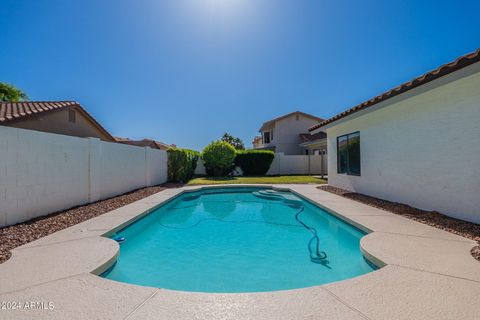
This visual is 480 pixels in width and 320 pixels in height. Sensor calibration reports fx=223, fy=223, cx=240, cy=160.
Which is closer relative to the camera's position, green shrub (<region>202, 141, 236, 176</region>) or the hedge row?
the hedge row

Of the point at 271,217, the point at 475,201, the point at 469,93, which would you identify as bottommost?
the point at 271,217

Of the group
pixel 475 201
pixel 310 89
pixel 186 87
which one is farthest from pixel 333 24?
pixel 186 87

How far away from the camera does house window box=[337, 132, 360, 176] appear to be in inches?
402

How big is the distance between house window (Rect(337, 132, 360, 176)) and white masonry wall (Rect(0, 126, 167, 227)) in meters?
10.9

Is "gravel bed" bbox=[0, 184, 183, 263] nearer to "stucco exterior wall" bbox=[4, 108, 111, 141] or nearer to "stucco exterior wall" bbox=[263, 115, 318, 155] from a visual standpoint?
"stucco exterior wall" bbox=[4, 108, 111, 141]

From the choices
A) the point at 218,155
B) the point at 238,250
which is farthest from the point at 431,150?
the point at 218,155

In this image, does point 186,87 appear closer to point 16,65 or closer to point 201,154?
point 201,154

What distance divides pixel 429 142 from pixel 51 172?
10.9 meters

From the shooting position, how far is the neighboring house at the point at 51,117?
11475mm

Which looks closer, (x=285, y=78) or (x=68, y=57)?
(x=68, y=57)

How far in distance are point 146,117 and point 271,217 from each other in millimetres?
19506

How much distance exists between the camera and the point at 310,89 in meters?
18.2

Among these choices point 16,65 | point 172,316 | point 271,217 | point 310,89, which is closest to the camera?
point 172,316

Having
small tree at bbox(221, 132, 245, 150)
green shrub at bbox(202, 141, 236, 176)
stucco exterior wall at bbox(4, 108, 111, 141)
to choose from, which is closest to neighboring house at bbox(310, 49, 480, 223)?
green shrub at bbox(202, 141, 236, 176)
